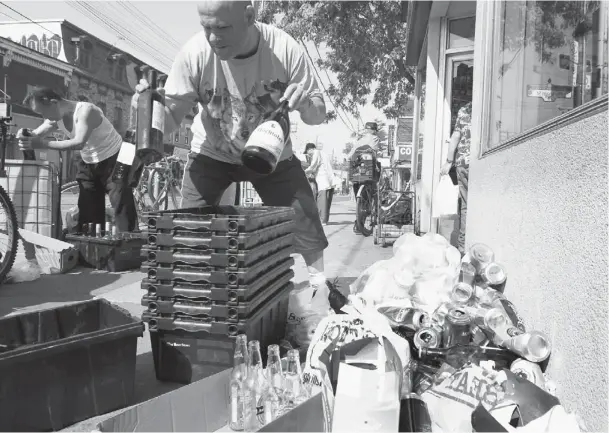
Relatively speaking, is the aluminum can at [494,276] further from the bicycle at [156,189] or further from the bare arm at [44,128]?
the bicycle at [156,189]

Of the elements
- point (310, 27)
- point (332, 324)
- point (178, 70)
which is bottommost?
point (332, 324)

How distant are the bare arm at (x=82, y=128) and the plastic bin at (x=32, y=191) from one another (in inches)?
13.7

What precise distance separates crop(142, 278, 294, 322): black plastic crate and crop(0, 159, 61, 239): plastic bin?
4305 mm

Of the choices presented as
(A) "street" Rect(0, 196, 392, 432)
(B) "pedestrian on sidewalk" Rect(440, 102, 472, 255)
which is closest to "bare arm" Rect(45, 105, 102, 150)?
(A) "street" Rect(0, 196, 392, 432)

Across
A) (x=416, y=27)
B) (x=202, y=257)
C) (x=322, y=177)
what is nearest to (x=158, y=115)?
(x=202, y=257)

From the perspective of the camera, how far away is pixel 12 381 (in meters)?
2.30

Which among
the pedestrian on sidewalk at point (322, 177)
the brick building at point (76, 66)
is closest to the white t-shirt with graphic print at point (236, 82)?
the pedestrian on sidewalk at point (322, 177)

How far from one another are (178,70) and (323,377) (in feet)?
8.09

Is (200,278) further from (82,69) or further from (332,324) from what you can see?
(82,69)

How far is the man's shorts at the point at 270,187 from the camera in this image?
4.05 meters

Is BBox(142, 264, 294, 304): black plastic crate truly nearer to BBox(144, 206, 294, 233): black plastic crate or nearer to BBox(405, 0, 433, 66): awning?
BBox(144, 206, 294, 233): black plastic crate

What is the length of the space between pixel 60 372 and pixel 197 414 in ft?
2.02

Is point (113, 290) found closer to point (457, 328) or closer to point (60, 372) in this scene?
point (60, 372)

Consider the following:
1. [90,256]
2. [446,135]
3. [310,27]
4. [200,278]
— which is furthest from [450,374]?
[310,27]
